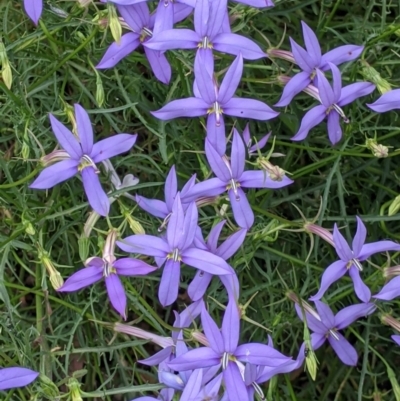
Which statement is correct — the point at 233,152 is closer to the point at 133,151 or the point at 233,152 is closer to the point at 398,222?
the point at 133,151

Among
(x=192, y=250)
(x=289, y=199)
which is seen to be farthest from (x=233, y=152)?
(x=289, y=199)

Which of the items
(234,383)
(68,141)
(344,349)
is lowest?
(344,349)

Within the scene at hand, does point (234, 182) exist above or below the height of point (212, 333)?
above

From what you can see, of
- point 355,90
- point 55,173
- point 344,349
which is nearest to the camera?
point 55,173

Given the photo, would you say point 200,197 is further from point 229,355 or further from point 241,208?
point 229,355

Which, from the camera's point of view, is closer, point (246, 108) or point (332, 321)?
point (246, 108)

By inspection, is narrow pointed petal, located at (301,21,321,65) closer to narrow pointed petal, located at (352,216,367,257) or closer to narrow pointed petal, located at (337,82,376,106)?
narrow pointed petal, located at (337,82,376,106)

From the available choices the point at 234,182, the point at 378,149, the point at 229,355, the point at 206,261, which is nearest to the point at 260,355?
the point at 229,355
